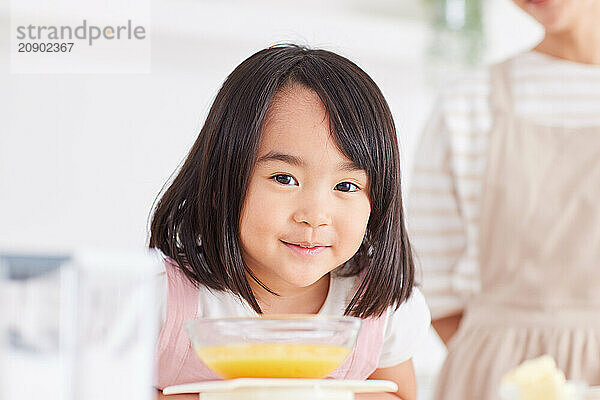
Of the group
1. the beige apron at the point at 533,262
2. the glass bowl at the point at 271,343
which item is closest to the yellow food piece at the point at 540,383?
the glass bowl at the point at 271,343

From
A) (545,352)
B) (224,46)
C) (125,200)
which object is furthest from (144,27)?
(545,352)

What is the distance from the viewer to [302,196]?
939mm

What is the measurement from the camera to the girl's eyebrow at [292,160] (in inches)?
37.1

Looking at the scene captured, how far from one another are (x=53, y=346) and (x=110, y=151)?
1.89 m

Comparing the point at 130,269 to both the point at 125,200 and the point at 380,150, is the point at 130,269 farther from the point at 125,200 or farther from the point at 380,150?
the point at 125,200

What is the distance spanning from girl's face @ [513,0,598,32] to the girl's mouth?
592 mm

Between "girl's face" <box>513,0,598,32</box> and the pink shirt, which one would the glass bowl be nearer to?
the pink shirt

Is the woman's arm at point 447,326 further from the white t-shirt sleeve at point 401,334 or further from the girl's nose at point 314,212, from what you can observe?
the girl's nose at point 314,212

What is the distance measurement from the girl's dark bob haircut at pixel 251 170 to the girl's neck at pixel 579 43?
490mm

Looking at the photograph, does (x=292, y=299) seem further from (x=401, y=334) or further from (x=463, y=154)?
(x=463, y=154)

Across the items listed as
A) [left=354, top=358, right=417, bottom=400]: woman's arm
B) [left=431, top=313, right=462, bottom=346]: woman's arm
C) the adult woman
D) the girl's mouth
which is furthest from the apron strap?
the girl's mouth

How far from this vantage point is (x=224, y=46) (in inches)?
94.0

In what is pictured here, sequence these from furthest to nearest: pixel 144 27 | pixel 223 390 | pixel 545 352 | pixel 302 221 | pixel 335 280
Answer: pixel 144 27, pixel 545 352, pixel 335 280, pixel 302 221, pixel 223 390

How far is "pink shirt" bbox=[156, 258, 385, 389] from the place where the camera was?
108 cm
